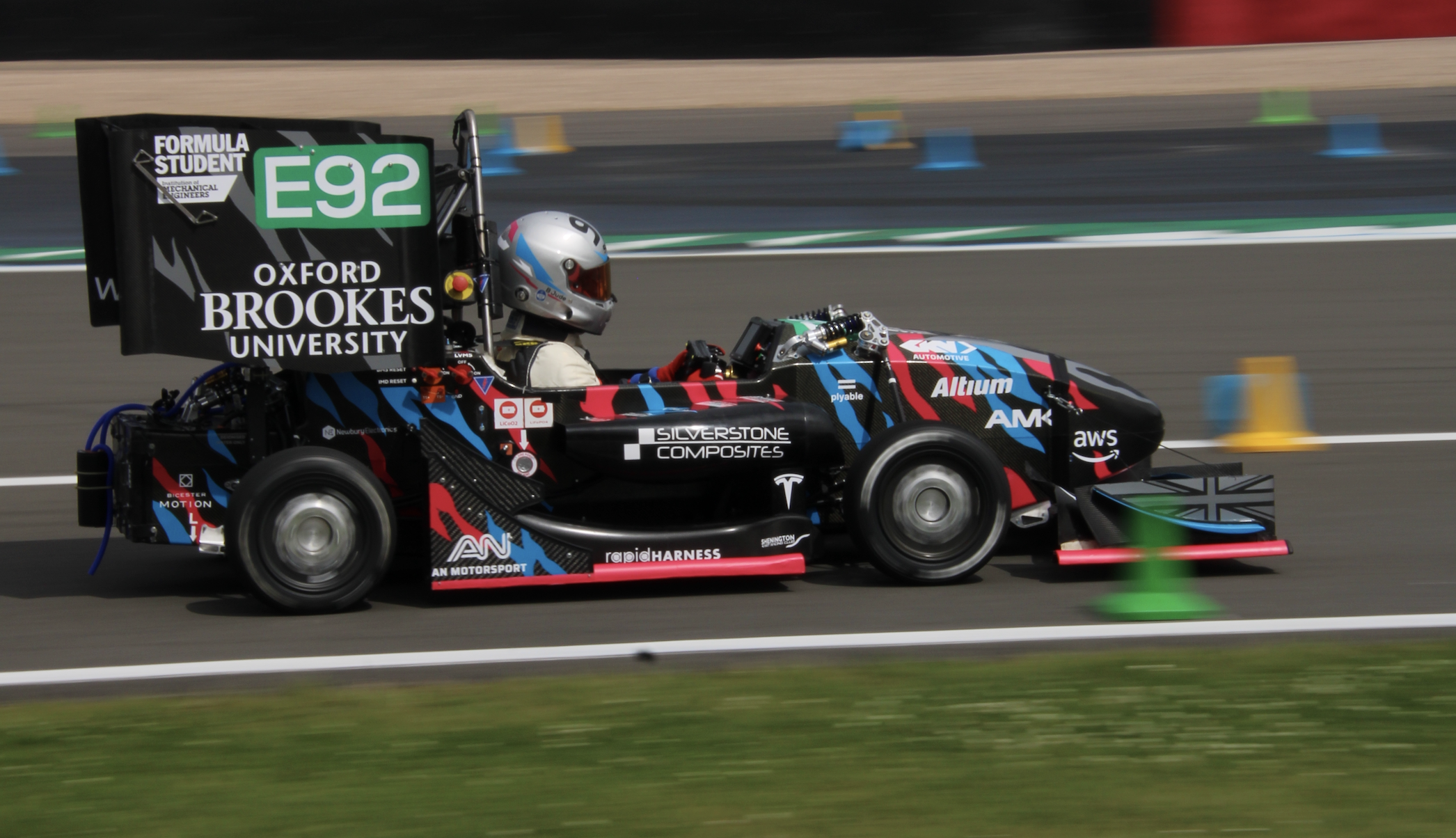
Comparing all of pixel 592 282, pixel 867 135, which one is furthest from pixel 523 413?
pixel 867 135

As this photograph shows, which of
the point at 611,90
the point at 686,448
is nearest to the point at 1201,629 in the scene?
the point at 686,448

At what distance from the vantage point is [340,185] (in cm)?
607

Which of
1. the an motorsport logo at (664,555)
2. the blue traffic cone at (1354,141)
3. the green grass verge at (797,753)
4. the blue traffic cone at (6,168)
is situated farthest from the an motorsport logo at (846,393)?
the blue traffic cone at (6,168)

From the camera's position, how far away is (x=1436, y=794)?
460 centimetres

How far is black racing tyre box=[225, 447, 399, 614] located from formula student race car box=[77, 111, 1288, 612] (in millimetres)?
10

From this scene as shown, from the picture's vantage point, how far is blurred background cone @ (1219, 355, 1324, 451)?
31.2ft

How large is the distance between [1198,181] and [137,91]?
58.5 ft

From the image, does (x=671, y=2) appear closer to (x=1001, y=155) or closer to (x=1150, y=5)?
(x=1150, y=5)

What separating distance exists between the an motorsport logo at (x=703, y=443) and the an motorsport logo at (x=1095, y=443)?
132 centimetres

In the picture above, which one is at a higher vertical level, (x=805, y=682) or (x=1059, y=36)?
(x=1059, y=36)

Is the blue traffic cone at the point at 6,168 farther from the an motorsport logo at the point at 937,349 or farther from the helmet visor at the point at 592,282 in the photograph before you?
the an motorsport logo at the point at 937,349

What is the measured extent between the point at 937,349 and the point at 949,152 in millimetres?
14152

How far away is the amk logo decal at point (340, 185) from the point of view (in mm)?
6027

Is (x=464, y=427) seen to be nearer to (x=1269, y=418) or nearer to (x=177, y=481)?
(x=177, y=481)
